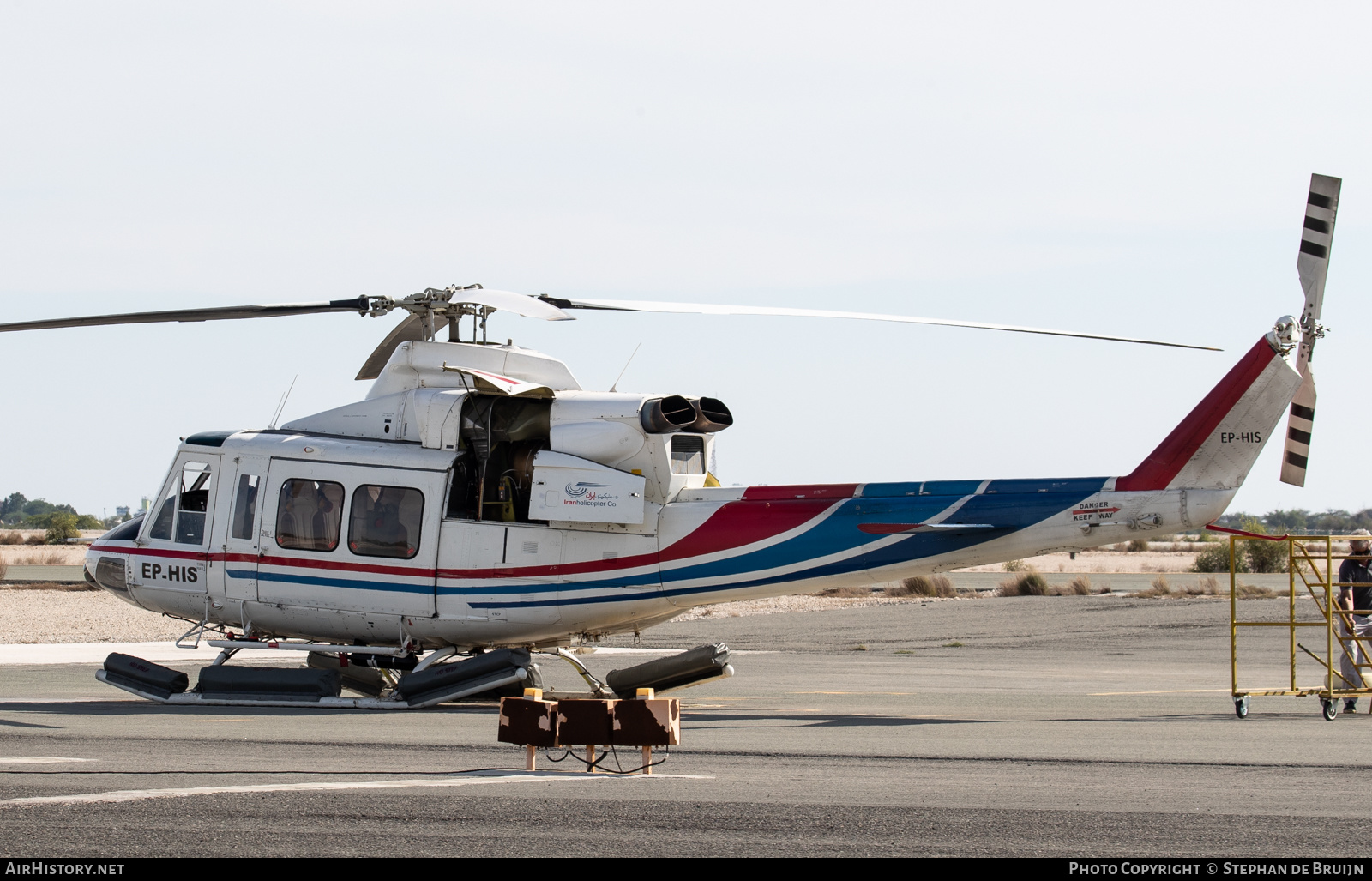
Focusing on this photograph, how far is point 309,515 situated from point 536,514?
315 cm

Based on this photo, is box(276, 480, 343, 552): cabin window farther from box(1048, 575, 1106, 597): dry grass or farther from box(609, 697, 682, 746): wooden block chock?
box(1048, 575, 1106, 597): dry grass

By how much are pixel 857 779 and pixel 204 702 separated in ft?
30.5

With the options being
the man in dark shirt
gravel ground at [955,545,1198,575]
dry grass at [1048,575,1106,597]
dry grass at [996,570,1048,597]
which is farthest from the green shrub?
the man in dark shirt

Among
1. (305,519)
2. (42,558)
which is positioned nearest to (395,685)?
(305,519)

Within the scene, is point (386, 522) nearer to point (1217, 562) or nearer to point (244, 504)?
point (244, 504)

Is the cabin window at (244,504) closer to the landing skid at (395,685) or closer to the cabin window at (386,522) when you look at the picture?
the cabin window at (386,522)

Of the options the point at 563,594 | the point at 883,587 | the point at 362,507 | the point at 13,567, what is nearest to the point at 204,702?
the point at 362,507

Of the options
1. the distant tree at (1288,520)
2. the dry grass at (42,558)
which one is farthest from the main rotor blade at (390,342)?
the distant tree at (1288,520)

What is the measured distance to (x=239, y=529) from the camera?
696 inches

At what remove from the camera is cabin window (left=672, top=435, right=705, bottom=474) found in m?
17.5

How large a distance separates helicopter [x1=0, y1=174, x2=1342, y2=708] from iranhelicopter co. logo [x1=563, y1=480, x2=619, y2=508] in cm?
3

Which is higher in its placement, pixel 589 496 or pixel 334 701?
pixel 589 496

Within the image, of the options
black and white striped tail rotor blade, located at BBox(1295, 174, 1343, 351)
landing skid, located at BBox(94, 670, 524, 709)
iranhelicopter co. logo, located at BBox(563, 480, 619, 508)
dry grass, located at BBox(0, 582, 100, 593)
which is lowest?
dry grass, located at BBox(0, 582, 100, 593)

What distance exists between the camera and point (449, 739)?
1323 cm
